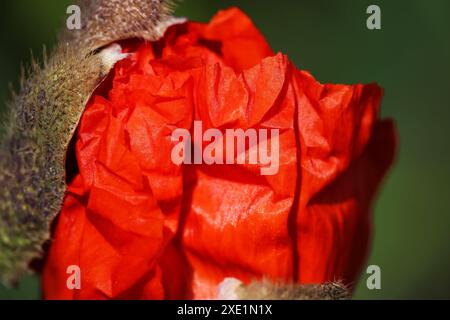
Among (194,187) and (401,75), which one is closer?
(194,187)

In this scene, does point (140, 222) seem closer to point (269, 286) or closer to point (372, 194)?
point (269, 286)

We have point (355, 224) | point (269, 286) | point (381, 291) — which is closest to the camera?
point (269, 286)

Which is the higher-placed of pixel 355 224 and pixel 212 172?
pixel 212 172

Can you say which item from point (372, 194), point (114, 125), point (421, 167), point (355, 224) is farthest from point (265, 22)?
point (114, 125)

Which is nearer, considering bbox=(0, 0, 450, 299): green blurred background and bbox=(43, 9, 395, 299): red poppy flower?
bbox=(43, 9, 395, 299): red poppy flower
